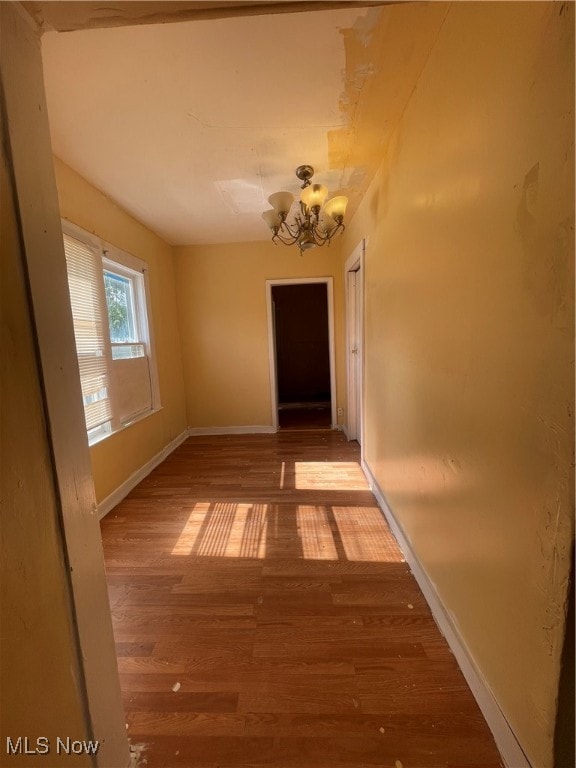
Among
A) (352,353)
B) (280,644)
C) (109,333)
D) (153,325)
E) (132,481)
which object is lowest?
(280,644)

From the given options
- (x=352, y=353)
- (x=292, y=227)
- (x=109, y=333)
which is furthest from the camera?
(x=352, y=353)

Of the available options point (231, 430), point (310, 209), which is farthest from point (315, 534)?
point (231, 430)

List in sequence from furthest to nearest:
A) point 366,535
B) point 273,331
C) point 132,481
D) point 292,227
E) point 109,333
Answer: point 273,331 < point 292,227 < point 132,481 < point 109,333 < point 366,535

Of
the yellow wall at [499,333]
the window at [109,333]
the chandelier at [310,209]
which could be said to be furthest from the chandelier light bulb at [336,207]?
the window at [109,333]

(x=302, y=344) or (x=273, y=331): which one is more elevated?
(x=273, y=331)

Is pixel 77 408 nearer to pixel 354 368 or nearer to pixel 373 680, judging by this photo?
pixel 373 680

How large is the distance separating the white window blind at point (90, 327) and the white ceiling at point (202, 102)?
0.59 m

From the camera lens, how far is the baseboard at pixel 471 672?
3.07 feet

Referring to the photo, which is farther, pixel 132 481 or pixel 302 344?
pixel 302 344

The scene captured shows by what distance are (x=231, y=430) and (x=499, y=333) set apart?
3810 millimetres

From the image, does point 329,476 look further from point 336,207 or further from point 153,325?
point 153,325

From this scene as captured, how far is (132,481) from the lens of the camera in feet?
9.43

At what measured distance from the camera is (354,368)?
3873 mm

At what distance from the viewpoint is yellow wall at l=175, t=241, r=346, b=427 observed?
3996mm
